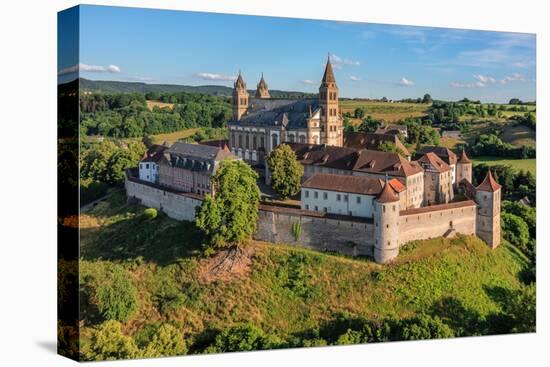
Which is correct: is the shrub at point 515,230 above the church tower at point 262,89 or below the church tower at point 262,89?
below

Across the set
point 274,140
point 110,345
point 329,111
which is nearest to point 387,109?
point 329,111

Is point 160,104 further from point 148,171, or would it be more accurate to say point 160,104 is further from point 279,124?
point 279,124

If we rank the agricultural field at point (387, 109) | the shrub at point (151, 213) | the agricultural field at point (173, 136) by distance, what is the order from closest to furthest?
the agricultural field at point (387, 109)
the agricultural field at point (173, 136)
the shrub at point (151, 213)

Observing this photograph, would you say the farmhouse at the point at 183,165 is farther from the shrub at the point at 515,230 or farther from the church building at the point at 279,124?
the shrub at the point at 515,230

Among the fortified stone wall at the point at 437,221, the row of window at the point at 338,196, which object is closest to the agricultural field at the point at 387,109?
the row of window at the point at 338,196

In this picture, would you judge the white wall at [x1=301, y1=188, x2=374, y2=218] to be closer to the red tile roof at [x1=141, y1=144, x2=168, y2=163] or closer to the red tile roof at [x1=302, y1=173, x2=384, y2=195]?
the red tile roof at [x1=302, y1=173, x2=384, y2=195]
